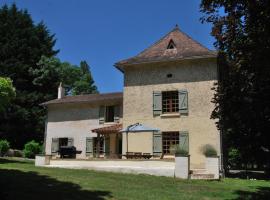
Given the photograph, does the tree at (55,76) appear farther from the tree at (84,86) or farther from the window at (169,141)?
the window at (169,141)

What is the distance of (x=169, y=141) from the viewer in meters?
23.8

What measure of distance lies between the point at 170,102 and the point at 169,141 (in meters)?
2.43

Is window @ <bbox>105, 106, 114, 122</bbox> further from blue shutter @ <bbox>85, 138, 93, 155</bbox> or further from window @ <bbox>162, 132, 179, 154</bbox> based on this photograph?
window @ <bbox>162, 132, 179, 154</bbox>

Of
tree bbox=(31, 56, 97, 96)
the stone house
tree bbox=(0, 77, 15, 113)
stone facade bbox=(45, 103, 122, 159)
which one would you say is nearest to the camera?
tree bbox=(0, 77, 15, 113)

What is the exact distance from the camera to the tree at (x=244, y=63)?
1048 centimetres

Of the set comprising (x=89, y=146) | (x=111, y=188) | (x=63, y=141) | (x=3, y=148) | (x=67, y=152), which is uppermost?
(x=63, y=141)

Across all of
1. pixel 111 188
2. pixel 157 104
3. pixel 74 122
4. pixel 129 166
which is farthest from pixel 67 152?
pixel 111 188

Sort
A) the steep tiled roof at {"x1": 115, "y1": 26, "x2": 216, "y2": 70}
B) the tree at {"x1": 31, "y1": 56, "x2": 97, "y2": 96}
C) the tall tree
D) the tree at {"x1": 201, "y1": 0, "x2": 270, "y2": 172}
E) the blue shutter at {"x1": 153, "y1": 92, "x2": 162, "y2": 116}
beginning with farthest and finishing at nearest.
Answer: the tree at {"x1": 31, "y1": 56, "x2": 97, "y2": 96}
the tall tree
the blue shutter at {"x1": 153, "y1": 92, "x2": 162, "y2": 116}
the steep tiled roof at {"x1": 115, "y1": 26, "x2": 216, "y2": 70}
the tree at {"x1": 201, "y1": 0, "x2": 270, "y2": 172}

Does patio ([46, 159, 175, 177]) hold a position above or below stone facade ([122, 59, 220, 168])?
below

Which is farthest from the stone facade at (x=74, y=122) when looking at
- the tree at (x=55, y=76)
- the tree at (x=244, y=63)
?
the tree at (x=244, y=63)

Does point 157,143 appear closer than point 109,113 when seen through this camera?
Yes

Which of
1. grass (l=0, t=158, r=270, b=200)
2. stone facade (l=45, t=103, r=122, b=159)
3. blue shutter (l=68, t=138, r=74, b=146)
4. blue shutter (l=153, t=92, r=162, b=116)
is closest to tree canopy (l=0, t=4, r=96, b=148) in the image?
stone facade (l=45, t=103, r=122, b=159)

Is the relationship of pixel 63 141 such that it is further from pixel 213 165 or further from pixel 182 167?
pixel 213 165

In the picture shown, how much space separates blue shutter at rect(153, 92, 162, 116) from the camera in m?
24.0
